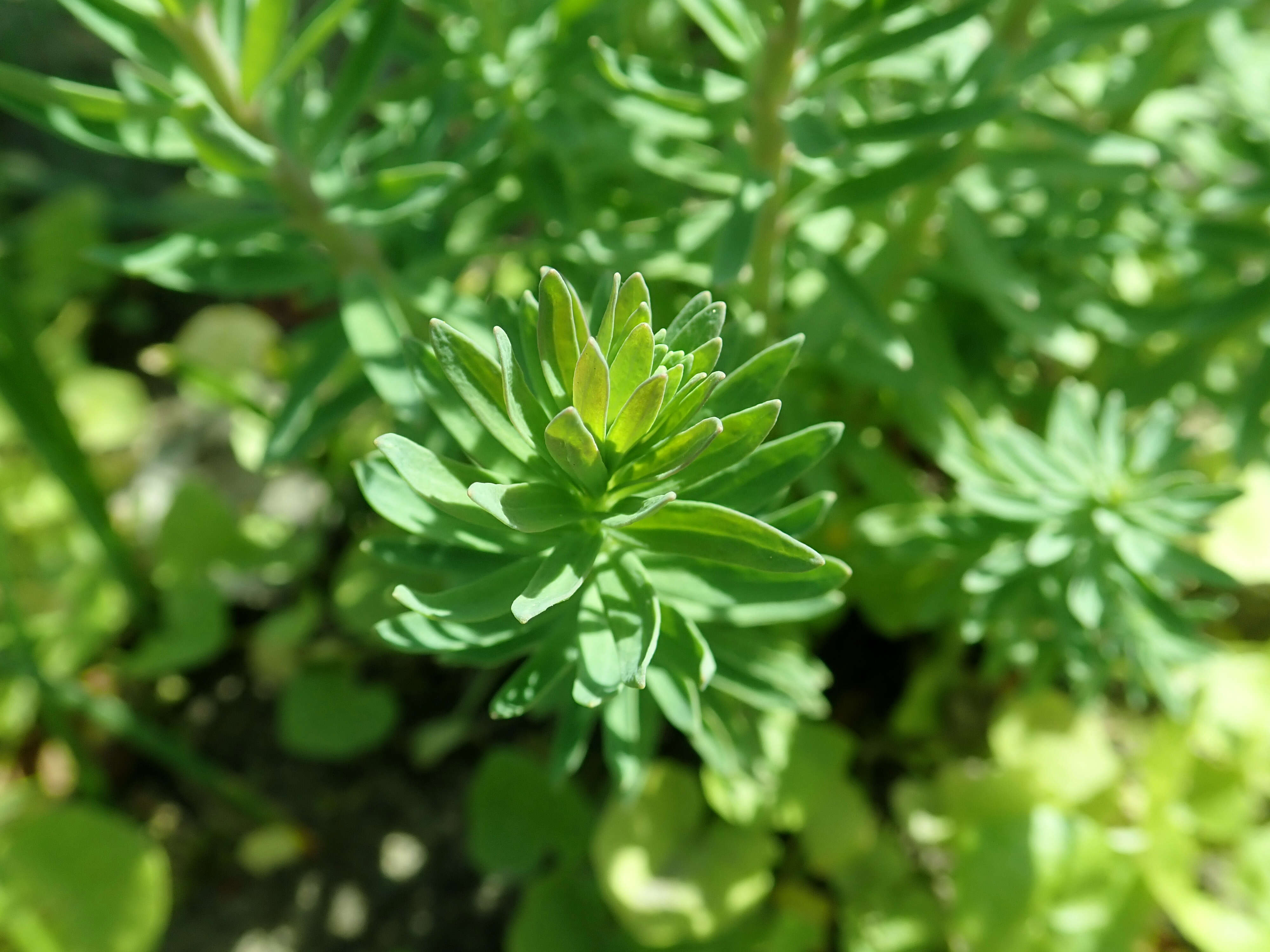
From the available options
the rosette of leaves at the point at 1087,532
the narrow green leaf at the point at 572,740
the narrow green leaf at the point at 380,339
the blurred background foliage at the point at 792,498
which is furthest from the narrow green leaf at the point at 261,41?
the rosette of leaves at the point at 1087,532

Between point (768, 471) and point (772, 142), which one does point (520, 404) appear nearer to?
point (768, 471)

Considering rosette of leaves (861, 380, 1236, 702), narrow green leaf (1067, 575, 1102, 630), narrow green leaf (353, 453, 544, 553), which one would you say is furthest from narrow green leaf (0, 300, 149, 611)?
narrow green leaf (1067, 575, 1102, 630)

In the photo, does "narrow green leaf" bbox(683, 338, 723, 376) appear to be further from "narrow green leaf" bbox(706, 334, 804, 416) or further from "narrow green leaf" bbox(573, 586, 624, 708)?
"narrow green leaf" bbox(573, 586, 624, 708)

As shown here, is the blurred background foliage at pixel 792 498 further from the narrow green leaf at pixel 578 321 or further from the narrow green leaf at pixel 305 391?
the narrow green leaf at pixel 578 321

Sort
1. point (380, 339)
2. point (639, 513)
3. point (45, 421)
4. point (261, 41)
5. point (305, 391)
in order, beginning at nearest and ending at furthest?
point (639, 513) → point (261, 41) → point (380, 339) → point (305, 391) → point (45, 421)

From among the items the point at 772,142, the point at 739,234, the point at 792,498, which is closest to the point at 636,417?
the point at 739,234

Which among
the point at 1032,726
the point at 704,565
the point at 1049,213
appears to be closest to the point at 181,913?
the point at 704,565
